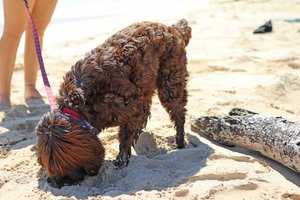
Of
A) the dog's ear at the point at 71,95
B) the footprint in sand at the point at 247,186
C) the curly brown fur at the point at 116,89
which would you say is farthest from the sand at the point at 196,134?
the dog's ear at the point at 71,95

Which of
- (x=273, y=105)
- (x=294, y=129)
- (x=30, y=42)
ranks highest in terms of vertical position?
(x=30, y=42)

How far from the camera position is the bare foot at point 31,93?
21.5 ft

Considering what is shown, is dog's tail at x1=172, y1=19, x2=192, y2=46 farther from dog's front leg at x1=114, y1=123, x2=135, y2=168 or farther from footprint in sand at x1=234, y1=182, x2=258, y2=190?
footprint in sand at x1=234, y1=182, x2=258, y2=190

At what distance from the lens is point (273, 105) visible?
6.24 meters

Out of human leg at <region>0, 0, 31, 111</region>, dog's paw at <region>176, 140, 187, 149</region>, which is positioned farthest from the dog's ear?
human leg at <region>0, 0, 31, 111</region>

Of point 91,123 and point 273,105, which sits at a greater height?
point 91,123

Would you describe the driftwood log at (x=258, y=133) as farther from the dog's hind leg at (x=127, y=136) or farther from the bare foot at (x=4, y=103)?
the bare foot at (x=4, y=103)

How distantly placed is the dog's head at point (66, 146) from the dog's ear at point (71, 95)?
0.14 m

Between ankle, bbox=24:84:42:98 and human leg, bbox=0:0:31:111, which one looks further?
ankle, bbox=24:84:42:98

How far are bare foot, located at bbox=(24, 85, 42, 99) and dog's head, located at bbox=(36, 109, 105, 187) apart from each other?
2779mm

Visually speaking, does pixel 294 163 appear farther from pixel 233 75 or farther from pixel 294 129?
pixel 233 75

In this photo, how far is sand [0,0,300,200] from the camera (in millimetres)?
3963

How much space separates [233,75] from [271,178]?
371 centimetres

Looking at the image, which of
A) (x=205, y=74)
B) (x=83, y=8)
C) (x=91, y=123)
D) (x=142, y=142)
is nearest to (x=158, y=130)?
(x=142, y=142)
